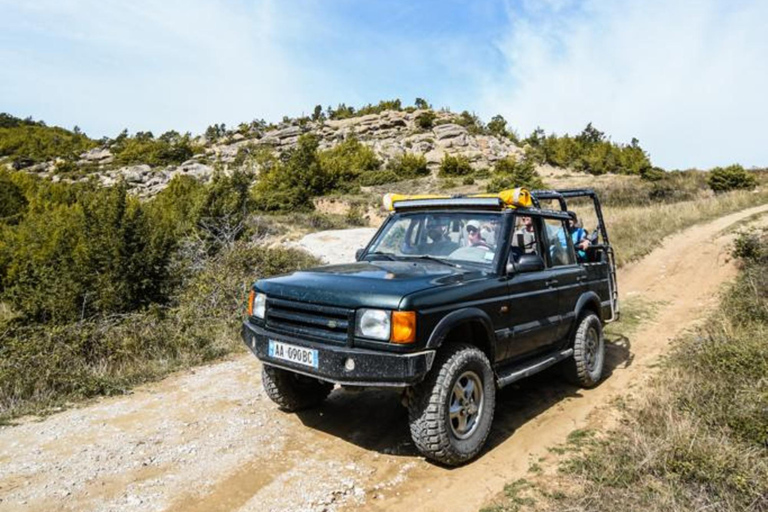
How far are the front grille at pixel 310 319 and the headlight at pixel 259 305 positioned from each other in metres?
0.08

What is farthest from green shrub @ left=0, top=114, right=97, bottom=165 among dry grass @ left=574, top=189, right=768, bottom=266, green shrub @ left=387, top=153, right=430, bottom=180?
dry grass @ left=574, top=189, right=768, bottom=266

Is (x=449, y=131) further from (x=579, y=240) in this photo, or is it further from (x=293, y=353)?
(x=293, y=353)

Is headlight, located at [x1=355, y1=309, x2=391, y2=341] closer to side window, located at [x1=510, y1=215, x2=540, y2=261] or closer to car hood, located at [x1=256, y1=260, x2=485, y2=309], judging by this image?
car hood, located at [x1=256, y1=260, x2=485, y2=309]

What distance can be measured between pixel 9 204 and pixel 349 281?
33670 mm

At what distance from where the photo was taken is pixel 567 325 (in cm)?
534

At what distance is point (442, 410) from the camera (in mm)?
3527

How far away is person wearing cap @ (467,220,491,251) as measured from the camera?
452 cm

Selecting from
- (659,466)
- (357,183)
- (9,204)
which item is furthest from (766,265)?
(357,183)

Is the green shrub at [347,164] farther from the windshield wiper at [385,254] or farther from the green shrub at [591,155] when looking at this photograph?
the windshield wiper at [385,254]

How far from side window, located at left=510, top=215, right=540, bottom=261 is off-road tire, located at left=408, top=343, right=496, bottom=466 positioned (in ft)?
4.07

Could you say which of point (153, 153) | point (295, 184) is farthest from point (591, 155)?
point (153, 153)

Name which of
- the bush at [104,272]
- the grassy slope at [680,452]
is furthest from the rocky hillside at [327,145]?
the grassy slope at [680,452]

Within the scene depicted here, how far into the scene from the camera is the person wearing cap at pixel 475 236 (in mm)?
4520

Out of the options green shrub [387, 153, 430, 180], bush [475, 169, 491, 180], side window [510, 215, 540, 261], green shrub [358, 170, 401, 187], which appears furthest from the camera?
green shrub [387, 153, 430, 180]
